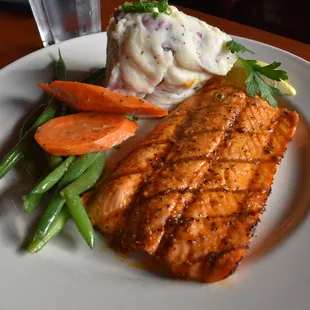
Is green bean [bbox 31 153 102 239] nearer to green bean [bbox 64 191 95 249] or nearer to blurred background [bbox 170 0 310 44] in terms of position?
green bean [bbox 64 191 95 249]

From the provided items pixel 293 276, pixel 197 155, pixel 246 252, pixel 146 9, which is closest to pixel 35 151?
pixel 197 155

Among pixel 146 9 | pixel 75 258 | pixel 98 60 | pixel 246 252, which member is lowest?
pixel 98 60

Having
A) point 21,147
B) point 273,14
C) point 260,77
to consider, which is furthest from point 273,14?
point 21,147

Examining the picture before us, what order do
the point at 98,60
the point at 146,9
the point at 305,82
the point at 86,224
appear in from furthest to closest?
the point at 98,60
the point at 305,82
the point at 146,9
the point at 86,224

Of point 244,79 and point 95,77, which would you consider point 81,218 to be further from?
point 244,79

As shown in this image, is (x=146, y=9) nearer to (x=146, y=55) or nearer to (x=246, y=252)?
(x=146, y=55)

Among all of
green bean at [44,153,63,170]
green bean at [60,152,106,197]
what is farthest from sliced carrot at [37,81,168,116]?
green bean at [44,153,63,170]
